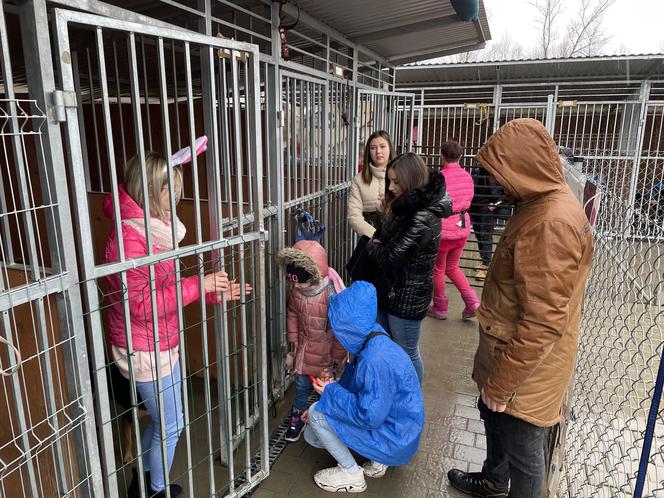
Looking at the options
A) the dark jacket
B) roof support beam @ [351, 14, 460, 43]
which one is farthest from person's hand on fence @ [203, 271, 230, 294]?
the dark jacket

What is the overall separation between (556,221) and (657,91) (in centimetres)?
1154

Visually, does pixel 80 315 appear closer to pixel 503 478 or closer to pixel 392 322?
pixel 392 322

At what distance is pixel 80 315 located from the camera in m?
1.49

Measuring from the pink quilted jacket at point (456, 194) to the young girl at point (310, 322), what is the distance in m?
1.90

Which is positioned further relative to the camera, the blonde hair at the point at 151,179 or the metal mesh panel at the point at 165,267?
the blonde hair at the point at 151,179

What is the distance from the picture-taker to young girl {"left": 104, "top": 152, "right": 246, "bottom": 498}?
1.93 metres

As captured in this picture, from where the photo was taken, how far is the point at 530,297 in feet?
5.83

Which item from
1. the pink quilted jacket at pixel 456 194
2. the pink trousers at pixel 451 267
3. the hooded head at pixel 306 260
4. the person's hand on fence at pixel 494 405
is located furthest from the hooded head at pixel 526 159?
the pink trousers at pixel 451 267

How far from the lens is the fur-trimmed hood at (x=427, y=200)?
2809 mm

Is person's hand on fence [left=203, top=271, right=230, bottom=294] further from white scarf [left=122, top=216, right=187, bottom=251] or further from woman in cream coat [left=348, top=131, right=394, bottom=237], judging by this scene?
woman in cream coat [left=348, top=131, right=394, bottom=237]

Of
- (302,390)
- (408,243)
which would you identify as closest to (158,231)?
(408,243)

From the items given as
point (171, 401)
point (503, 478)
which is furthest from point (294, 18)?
point (503, 478)

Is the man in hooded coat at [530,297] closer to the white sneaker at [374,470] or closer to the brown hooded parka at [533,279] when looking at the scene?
the brown hooded parka at [533,279]

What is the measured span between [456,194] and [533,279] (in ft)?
9.35
